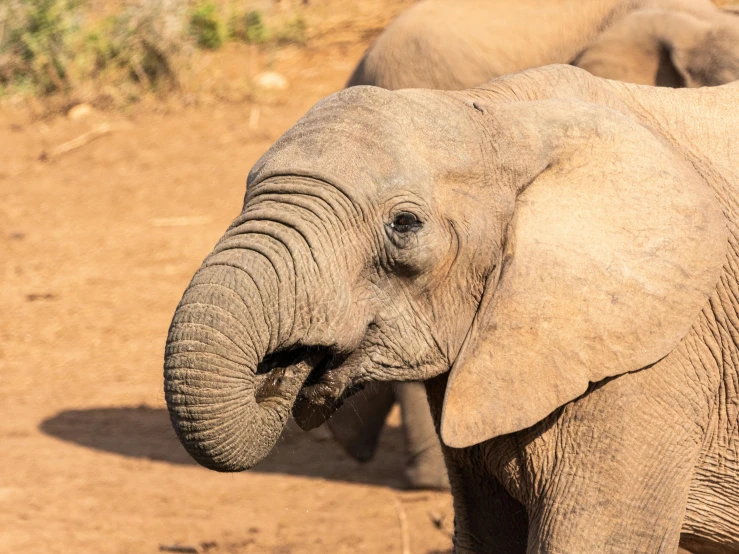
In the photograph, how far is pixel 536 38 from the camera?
6.50 m

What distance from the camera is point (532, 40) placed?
651cm

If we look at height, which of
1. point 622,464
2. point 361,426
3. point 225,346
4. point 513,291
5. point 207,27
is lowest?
point 207,27

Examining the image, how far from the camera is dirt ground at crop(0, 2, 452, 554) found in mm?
5234

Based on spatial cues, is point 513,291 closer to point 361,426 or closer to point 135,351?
point 361,426

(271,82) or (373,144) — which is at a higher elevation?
(373,144)

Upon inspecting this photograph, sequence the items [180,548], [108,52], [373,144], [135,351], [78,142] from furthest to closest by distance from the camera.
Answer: [108,52]
[78,142]
[135,351]
[180,548]
[373,144]

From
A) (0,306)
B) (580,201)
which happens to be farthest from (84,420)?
(580,201)

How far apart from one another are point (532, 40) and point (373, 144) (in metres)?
4.06

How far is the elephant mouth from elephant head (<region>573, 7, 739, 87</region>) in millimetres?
3487

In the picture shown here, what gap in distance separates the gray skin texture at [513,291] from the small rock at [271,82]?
873 centimetres

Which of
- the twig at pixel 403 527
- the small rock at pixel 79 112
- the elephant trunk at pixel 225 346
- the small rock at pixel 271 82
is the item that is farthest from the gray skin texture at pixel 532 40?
the small rock at pixel 79 112

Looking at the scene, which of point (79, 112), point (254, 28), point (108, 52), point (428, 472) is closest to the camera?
point (428, 472)

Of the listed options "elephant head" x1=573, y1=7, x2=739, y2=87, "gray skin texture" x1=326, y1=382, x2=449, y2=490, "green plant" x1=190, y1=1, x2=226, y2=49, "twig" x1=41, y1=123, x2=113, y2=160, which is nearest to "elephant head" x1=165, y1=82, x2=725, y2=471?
"gray skin texture" x1=326, y1=382, x2=449, y2=490

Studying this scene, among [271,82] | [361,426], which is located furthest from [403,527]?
[271,82]
